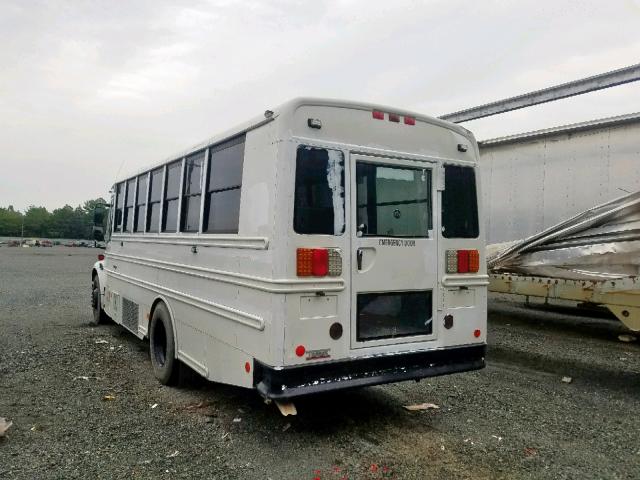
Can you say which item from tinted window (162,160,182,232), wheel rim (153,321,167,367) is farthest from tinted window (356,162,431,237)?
wheel rim (153,321,167,367)

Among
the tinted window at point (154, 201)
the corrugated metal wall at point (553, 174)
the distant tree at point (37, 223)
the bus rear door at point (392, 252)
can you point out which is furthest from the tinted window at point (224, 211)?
the distant tree at point (37, 223)

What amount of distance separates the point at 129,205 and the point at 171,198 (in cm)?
206

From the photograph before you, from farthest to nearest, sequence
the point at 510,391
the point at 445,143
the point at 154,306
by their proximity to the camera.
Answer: the point at 154,306
the point at 510,391
the point at 445,143

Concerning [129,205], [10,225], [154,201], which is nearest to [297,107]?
[154,201]

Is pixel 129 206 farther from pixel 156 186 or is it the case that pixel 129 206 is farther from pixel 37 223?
pixel 37 223

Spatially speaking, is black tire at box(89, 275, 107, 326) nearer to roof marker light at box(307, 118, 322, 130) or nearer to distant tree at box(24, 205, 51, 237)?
roof marker light at box(307, 118, 322, 130)

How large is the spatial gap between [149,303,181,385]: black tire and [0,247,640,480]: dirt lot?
148 millimetres

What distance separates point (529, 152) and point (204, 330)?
7.19 m

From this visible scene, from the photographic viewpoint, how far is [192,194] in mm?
5133

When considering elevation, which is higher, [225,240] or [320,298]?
[225,240]

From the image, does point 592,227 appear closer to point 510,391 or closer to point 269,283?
point 510,391

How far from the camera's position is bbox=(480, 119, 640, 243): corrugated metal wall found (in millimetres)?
7992

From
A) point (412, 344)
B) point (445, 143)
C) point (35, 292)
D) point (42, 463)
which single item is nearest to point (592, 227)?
point (445, 143)

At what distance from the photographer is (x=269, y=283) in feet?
12.2
